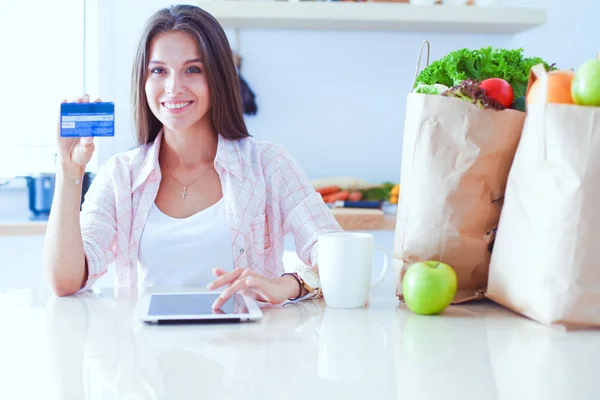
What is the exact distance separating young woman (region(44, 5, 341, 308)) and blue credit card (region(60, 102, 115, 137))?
1.15ft

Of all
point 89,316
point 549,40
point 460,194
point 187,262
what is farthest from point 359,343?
point 549,40

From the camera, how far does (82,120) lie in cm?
122

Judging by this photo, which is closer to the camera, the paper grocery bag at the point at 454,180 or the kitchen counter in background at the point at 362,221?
the paper grocery bag at the point at 454,180

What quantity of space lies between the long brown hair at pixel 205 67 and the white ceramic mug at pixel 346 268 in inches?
24.7

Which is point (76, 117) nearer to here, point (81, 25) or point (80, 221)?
point (80, 221)

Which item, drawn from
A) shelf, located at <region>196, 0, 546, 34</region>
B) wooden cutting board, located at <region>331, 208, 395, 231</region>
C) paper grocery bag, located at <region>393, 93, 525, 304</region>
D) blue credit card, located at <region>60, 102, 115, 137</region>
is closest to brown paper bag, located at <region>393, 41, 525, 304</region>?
paper grocery bag, located at <region>393, 93, 525, 304</region>

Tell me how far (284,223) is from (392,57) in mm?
1969

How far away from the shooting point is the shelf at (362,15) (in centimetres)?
308

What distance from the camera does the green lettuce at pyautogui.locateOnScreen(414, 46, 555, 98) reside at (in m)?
1.23

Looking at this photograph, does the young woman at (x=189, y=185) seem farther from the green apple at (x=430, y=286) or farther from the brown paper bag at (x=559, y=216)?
the brown paper bag at (x=559, y=216)

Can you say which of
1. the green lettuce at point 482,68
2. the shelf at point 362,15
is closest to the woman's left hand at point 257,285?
the green lettuce at point 482,68

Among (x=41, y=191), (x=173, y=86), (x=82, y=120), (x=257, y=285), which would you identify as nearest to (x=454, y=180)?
(x=257, y=285)

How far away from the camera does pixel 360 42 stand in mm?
3449

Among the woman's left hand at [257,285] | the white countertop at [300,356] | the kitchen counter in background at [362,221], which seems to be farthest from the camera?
the kitchen counter in background at [362,221]
